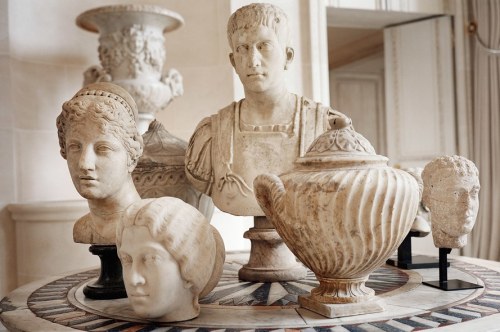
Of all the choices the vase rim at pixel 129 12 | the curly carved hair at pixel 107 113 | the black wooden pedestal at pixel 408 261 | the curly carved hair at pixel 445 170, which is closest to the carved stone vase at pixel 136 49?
the vase rim at pixel 129 12

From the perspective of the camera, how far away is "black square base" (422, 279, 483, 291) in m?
1.84

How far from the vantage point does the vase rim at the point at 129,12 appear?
12.0 ft

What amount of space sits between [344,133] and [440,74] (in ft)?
13.0

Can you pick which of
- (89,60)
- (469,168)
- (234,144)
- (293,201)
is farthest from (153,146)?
(89,60)

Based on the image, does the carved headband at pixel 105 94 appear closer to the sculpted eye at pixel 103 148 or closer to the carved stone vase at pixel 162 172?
the sculpted eye at pixel 103 148

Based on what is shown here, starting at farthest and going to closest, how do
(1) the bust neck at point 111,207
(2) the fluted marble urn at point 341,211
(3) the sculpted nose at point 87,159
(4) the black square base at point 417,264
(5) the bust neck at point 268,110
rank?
(4) the black square base at point 417,264, (5) the bust neck at point 268,110, (1) the bust neck at point 111,207, (3) the sculpted nose at point 87,159, (2) the fluted marble urn at point 341,211

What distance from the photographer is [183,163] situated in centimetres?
231

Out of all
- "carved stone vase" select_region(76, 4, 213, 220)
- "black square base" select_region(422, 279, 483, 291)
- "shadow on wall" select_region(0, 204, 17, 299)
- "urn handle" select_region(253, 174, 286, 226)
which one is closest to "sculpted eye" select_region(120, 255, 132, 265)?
"urn handle" select_region(253, 174, 286, 226)

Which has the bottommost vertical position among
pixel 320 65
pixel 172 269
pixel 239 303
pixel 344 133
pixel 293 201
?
pixel 239 303

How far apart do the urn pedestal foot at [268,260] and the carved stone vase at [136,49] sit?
1.92 meters

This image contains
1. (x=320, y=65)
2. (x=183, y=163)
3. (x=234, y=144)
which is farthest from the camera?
(x=320, y=65)

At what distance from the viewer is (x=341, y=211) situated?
143 centimetres

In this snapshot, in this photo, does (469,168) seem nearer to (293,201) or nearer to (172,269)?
(293,201)

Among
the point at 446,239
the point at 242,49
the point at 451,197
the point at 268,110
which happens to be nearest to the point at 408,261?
the point at 446,239
